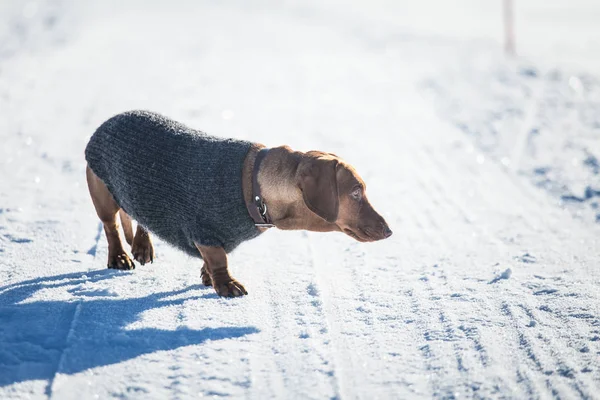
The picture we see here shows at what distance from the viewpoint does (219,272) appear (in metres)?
4.00

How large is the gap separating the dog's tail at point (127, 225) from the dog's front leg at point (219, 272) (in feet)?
2.88

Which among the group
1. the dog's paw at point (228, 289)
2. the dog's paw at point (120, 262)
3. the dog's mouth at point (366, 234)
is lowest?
the dog's paw at point (228, 289)

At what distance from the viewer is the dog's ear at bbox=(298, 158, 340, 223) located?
3.73 m

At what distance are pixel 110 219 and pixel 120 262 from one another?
0.91 ft

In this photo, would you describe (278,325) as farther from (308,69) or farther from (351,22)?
(351,22)

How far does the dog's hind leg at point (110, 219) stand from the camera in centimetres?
440

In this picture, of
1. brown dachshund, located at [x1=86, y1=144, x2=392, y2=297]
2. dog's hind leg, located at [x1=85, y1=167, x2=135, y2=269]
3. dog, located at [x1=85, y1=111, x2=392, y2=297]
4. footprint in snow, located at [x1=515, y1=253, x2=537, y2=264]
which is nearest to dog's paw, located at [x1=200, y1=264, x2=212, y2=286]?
dog, located at [x1=85, y1=111, x2=392, y2=297]

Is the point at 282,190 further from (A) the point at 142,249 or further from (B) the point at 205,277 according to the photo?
(A) the point at 142,249

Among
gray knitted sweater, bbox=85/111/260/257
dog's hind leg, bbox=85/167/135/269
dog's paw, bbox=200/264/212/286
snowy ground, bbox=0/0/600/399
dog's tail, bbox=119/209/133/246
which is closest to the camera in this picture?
snowy ground, bbox=0/0/600/399

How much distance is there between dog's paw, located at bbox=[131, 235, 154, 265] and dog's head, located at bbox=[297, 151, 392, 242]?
1.31 metres

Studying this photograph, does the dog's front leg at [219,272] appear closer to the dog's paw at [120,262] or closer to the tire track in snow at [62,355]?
the dog's paw at [120,262]

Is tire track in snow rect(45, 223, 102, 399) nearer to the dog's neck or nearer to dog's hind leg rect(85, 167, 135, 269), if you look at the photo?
dog's hind leg rect(85, 167, 135, 269)

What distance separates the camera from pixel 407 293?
4.23 m

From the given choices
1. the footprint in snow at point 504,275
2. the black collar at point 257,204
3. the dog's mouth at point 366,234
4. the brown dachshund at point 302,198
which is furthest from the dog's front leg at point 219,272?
the footprint in snow at point 504,275
